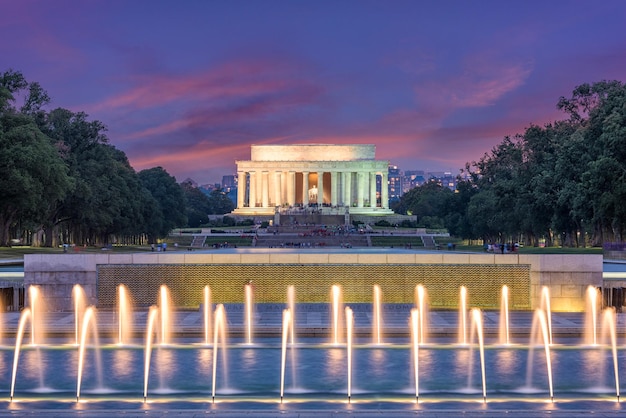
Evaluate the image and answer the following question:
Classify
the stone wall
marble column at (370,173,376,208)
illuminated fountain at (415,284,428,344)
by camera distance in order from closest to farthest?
illuminated fountain at (415,284,428,344) → the stone wall → marble column at (370,173,376,208)

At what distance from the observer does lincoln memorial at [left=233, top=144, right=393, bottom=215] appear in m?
154

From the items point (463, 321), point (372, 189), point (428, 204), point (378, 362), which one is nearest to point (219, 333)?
point (378, 362)

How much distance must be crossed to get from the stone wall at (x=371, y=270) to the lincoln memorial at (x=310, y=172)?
4759 inches

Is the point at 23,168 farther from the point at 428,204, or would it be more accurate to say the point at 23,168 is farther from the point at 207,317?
the point at 428,204

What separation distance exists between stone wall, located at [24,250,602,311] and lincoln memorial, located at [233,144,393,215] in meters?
121

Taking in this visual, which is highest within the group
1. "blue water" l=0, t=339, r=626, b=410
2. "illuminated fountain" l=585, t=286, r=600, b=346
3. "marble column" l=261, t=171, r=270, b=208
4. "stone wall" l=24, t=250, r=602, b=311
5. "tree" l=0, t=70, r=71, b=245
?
"marble column" l=261, t=171, r=270, b=208

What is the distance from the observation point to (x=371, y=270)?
103 ft

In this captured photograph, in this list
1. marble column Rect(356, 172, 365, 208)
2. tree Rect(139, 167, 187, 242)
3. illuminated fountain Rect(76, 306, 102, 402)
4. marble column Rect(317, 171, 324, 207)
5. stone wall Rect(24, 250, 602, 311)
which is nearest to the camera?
illuminated fountain Rect(76, 306, 102, 402)

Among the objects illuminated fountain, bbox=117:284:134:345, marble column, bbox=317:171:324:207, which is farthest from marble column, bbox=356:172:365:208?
illuminated fountain, bbox=117:284:134:345

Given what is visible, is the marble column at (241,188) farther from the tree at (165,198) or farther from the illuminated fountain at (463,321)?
the illuminated fountain at (463,321)

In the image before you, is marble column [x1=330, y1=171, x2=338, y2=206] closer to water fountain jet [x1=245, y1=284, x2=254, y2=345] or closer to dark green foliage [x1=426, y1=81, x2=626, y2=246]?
dark green foliage [x1=426, y1=81, x2=626, y2=246]

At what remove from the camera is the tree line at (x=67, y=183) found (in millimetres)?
55000

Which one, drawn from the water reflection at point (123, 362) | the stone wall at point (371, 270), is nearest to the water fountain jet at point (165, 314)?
the stone wall at point (371, 270)

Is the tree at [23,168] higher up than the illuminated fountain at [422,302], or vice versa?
the tree at [23,168]
